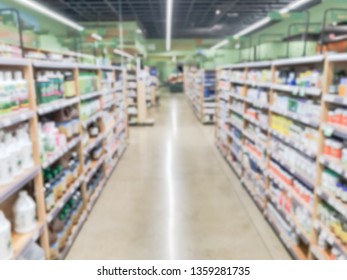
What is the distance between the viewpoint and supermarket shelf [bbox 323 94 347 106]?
2.46 m

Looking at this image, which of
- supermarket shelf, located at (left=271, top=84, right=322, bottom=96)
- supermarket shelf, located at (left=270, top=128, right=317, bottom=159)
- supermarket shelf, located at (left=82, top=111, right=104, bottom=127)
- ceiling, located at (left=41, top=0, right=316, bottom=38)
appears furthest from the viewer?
ceiling, located at (left=41, top=0, right=316, bottom=38)

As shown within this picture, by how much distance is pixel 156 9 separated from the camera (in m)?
17.0

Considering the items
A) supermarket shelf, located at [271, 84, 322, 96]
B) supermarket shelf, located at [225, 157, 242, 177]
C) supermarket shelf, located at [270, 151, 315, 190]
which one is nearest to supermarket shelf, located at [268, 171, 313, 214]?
supermarket shelf, located at [270, 151, 315, 190]

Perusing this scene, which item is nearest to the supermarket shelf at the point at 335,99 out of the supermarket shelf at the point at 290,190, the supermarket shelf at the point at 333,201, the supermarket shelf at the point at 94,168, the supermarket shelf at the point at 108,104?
the supermarket shelf at the point at 333,201

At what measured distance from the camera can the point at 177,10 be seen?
17.3 m

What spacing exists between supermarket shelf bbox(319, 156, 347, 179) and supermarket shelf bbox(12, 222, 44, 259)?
2.47 meters

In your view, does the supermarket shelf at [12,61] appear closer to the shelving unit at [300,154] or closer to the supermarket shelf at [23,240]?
the supermarket shelf at [23,240]

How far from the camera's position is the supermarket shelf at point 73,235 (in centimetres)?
339

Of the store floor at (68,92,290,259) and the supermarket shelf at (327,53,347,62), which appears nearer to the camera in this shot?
the supermarket shelf at (327,53,347,62)

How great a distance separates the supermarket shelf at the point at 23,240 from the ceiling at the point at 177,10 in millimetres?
10539

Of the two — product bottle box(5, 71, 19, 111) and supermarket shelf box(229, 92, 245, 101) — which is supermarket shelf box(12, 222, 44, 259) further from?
supermarket shelf box(229, 92, 245, 101)

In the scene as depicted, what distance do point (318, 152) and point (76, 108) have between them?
9.20 feet
